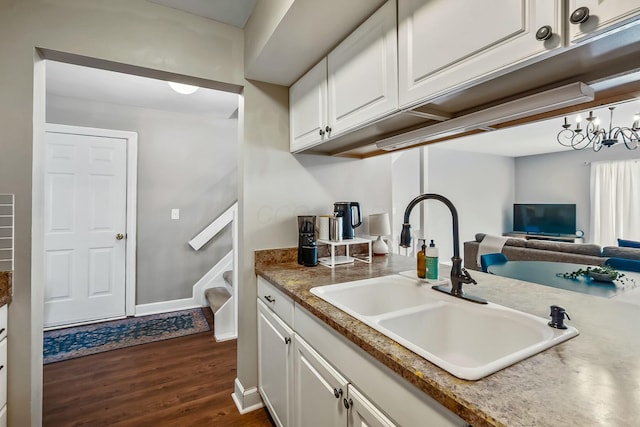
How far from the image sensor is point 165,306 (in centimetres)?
339

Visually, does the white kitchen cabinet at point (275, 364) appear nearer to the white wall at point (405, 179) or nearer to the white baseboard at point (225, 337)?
the white baseboard at point (225, 337)

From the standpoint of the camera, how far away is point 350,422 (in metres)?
0.91

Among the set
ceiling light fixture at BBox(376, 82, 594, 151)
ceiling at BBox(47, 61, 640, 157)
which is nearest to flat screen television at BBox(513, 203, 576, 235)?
ceiling at BBox(47, 61, 640, 157)

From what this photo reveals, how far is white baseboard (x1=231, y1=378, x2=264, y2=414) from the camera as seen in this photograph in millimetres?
1813

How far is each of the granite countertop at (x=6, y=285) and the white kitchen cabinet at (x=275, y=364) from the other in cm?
116

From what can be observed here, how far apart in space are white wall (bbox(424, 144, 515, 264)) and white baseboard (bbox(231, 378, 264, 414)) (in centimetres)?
373

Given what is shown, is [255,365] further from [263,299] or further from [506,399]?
[506,399]

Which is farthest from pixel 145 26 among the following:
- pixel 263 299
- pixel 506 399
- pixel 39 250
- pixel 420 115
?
pixel 506 399

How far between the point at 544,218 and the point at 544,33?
6691mm

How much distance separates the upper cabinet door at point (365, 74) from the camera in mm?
1163

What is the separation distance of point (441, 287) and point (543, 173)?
20.7 ft

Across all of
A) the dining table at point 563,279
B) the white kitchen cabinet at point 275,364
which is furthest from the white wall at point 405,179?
the white kitchen cabinet at point 275,364

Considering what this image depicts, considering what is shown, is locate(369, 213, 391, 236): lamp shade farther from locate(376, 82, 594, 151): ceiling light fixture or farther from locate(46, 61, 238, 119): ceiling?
locate(46, 61, 238, 119): ceiling

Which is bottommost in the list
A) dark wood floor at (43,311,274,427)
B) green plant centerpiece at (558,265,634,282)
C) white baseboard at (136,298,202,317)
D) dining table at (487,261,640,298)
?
dark wood floor at (43,311,274,427)
